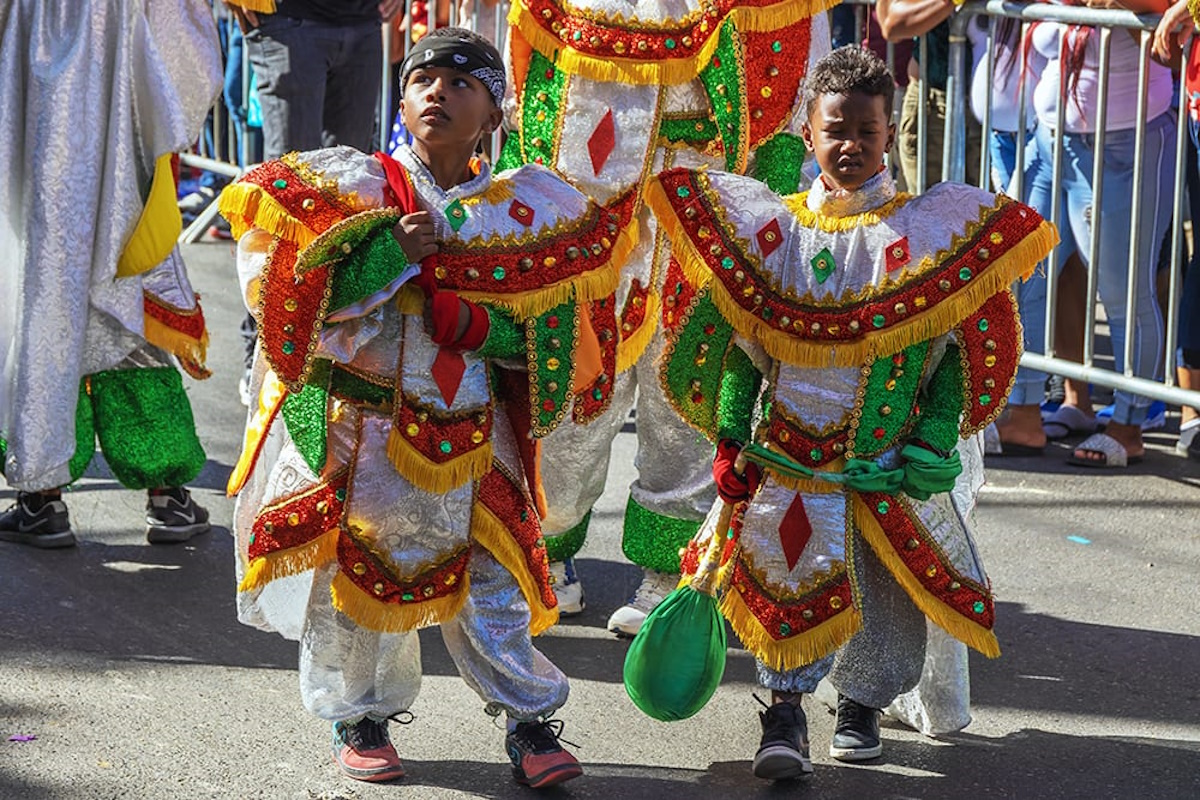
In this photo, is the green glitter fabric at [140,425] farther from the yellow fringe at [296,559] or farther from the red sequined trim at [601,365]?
the red sequined trim at [601,365]

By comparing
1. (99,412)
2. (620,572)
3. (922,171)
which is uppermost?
(922,171)

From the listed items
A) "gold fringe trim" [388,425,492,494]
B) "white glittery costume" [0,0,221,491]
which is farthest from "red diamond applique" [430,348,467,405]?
"white glittery costume" [0,0,221,491]

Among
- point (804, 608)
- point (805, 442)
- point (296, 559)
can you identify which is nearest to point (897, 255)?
point (805, 442)

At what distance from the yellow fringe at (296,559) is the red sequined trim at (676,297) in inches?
34.2

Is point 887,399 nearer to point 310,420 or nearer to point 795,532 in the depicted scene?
point 795,532

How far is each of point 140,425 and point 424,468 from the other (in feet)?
6.50

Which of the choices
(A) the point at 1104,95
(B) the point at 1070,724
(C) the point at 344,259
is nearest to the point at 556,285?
(C) the point at 344,259

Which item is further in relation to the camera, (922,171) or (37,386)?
(922,171)

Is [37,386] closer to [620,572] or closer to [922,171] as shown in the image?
[620,572]

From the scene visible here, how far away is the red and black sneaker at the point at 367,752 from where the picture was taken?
3951 mm

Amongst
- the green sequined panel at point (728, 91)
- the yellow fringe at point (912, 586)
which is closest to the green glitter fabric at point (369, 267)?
the yellow fringe at point (912, 586)

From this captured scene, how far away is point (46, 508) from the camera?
5.44m

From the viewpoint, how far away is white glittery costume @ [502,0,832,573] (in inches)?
185

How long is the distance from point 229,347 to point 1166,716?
465cm
